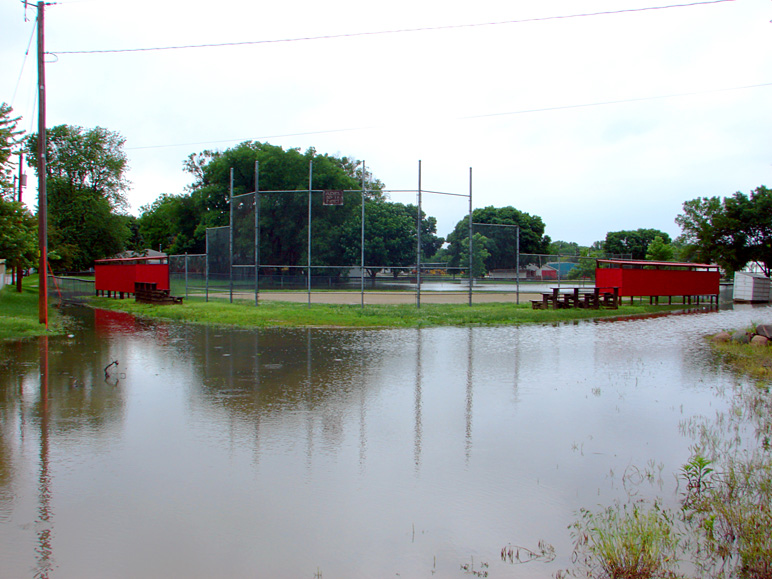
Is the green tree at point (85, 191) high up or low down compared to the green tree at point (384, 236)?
up

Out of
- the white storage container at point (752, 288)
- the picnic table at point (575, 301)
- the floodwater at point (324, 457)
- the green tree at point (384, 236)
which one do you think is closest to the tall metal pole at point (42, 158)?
the floodwater at point (324, 457)

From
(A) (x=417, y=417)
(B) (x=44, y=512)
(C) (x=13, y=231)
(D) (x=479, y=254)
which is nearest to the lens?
(B) (x=44, y=512)

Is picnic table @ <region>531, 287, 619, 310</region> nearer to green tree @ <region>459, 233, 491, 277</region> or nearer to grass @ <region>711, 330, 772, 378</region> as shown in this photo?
green tree @ <region>459, 233, 491, 277</region>

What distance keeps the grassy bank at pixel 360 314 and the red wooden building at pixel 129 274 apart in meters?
6.27

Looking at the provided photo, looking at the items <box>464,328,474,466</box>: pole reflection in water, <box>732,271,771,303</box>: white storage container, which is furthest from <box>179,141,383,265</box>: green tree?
<box>732,271,771,303</box>: white storage container

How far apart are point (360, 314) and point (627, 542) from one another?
52.0 ft

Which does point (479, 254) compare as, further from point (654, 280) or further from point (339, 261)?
point (654, 280)

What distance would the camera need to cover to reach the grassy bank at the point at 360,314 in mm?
17938

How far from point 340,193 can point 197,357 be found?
34.7 feet

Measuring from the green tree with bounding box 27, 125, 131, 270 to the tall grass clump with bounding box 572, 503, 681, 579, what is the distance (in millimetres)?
58003

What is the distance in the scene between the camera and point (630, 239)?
111625 mm

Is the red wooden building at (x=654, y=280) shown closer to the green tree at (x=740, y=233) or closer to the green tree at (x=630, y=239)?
the green tree at (x=740, y=233)

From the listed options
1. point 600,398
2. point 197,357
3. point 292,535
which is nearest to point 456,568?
point 292,535

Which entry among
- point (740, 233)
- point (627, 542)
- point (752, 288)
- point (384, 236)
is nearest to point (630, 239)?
point (740, 233)
